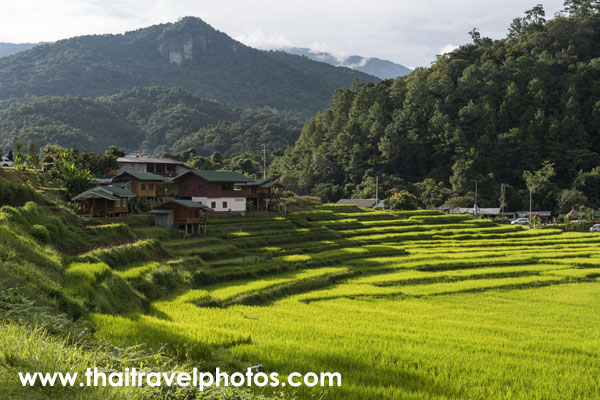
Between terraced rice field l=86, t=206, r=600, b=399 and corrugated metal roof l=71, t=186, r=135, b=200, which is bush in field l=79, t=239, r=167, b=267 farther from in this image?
corrugated metal roof l=71, t=186, r=135, b=200

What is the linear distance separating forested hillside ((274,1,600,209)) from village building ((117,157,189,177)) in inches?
1408

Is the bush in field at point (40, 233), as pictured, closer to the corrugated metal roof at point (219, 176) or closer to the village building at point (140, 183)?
the village building at point (140, 183)

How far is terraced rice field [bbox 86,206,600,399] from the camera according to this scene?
9.35 meters

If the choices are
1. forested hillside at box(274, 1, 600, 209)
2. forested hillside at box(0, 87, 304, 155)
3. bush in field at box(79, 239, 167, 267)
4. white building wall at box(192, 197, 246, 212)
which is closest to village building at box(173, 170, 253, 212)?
white building wall at box(192, 197, 246, 212)

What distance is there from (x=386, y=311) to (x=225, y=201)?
26.3 m

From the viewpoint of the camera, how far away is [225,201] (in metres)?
41.4

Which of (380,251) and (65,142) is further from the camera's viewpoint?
(65,142)

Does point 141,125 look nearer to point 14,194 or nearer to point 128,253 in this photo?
point 14,194

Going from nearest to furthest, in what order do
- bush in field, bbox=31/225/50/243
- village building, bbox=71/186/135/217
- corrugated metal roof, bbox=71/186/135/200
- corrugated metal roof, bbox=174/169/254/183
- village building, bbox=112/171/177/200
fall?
bush in field, bbox=31/225/50/243 → corrugated metal roof, bbox=71/186/135/200 → village building, bbox=71/186/135/217 → village building, bbox=112/171/177/200 → corrugated metal roof, bbox=174/169/254/183

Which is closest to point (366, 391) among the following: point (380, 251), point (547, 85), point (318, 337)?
point (318, 337)

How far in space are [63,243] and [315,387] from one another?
49.2 ft

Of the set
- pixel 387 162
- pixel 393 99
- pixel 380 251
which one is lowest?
pixel 380 251

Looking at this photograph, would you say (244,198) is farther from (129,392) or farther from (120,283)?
(129,392)

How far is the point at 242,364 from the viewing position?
9.08 m
